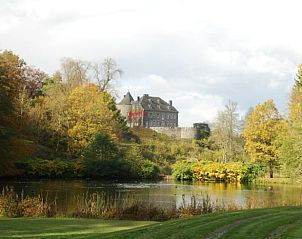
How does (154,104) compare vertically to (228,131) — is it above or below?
above

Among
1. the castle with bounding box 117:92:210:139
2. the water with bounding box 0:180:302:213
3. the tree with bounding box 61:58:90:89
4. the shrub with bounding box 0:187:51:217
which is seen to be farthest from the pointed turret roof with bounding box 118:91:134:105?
the shrub with bounding box 0:187:51:217

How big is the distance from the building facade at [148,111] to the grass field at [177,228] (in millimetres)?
94556

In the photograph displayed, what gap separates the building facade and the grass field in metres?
94.6

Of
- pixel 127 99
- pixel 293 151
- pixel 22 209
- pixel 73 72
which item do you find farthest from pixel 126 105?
pixel 22 209

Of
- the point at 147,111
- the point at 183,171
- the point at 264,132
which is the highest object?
the point at 147,111

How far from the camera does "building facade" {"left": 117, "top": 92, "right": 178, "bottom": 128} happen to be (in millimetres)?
117000

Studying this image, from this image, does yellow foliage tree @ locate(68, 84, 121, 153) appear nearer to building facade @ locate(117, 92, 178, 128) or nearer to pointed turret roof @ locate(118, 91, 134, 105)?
building facade @ locate(117, 92, 178, 128)

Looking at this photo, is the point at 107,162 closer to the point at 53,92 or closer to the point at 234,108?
the point at 53,92

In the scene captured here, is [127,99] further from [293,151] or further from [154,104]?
[293,151]

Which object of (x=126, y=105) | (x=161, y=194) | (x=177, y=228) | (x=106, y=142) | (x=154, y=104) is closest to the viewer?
(x=177, y=228)

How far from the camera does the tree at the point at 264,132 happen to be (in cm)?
5900

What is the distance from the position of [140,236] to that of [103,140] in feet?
146

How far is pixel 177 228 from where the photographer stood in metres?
13.2

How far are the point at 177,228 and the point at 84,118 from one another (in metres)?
47.9
